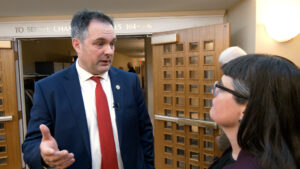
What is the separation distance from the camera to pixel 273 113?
61 cm

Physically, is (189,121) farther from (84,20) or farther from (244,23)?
(84,20)

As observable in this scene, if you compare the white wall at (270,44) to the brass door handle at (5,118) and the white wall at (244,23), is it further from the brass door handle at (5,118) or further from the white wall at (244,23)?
the brass door handle at (5,118)

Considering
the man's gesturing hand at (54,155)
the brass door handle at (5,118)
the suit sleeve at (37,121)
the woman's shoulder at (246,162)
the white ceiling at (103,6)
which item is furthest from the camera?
the brass door handle at (5,118)

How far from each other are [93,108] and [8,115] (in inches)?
94.5

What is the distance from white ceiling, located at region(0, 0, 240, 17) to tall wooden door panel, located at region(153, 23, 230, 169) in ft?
1.10

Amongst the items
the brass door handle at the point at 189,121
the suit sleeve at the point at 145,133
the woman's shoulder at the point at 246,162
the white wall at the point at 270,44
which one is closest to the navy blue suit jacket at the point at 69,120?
the suit sleeve at the point at 145,133

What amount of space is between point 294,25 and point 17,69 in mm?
3649

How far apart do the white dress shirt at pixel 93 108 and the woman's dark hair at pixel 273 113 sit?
2.49ft

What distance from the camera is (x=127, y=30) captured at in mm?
2721

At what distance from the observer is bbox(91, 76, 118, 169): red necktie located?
1065mm

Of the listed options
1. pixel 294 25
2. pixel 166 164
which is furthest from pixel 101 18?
pixel 166 164

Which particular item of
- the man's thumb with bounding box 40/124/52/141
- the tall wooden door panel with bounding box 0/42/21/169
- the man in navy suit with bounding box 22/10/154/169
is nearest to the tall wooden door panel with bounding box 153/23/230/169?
the man in navy suit with bounding box 22/10/154/169

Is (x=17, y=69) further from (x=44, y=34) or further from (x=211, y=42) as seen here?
(x=211, y=42)

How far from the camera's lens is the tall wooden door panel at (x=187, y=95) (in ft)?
7.44
